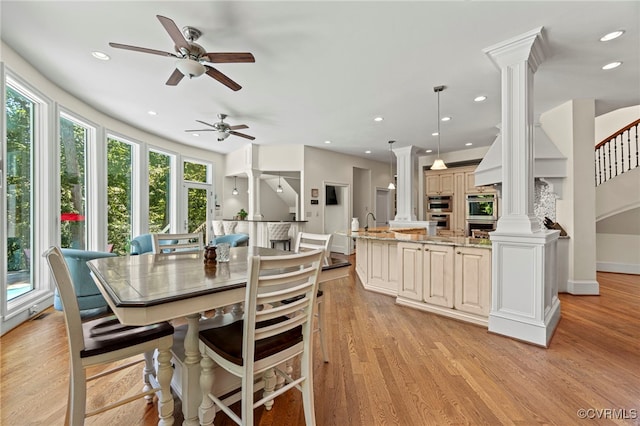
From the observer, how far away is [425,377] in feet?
6.57

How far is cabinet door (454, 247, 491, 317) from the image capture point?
2.88 metres

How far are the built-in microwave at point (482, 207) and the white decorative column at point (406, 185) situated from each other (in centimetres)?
155

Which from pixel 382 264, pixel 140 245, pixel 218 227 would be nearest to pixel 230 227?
pixel 218 227

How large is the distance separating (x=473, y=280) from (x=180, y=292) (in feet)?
9.56

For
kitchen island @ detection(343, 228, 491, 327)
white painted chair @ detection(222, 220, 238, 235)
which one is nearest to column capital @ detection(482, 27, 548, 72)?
kitchen island @ detection(343, 228, 491, 327)

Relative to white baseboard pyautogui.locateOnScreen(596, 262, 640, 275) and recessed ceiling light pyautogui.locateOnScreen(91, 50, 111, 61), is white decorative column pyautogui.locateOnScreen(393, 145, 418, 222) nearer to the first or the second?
white baseboard pyautogui.locateOnScreen(596, 262, 640, 275)

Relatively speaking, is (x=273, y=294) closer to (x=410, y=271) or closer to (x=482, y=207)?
(x=410, y=271)

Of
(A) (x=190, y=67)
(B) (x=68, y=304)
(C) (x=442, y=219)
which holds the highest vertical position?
(A) (x=190, y=67)

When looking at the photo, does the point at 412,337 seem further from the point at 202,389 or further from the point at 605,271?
the point at 605,271

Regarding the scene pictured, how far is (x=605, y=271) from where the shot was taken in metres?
5.35

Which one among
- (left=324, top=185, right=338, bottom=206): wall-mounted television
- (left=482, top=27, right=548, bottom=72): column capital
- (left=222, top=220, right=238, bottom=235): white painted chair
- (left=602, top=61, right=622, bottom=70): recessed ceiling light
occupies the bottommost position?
(left=222, top=220, right=238, bottom=235): white painted chair

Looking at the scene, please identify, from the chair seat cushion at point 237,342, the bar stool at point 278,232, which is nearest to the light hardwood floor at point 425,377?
the chair seat cushion at point 237,342

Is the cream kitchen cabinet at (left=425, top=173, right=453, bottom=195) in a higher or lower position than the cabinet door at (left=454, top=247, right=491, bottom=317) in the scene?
higher

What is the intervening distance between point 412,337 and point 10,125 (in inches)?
186
